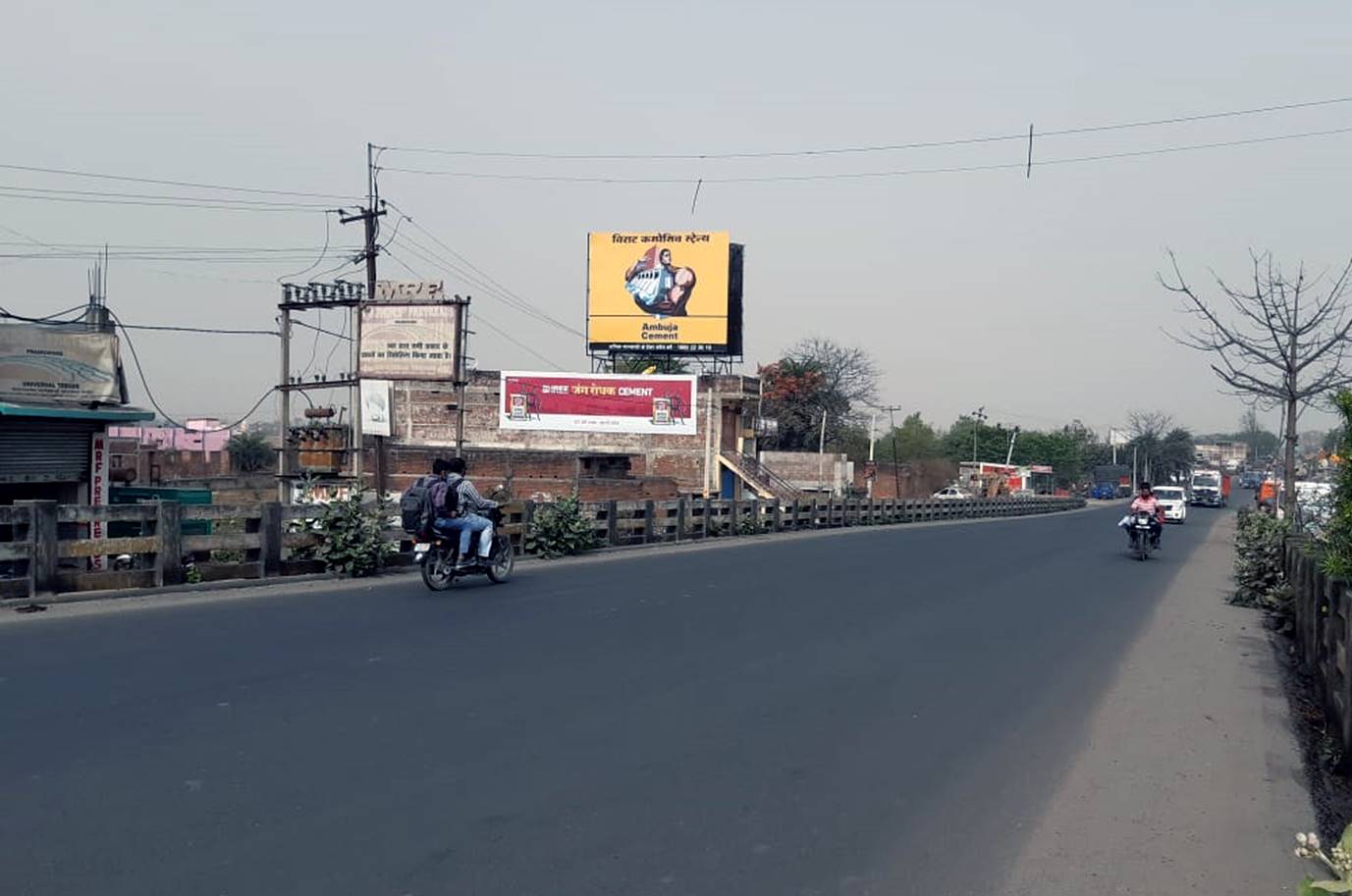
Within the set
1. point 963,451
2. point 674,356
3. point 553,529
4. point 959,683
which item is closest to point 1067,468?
point 963,451

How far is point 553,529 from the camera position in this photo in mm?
21688

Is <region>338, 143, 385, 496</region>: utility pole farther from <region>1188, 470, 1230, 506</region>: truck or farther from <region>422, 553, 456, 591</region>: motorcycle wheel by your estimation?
<region>1188, 470, 1230, 506</region>: truck

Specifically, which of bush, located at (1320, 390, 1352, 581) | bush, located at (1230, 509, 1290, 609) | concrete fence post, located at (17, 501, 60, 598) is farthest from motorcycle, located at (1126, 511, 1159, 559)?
concrete fence post, located at (17, 501, 60, 598)

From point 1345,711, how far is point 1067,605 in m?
9.14

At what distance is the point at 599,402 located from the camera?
5703 centimetres

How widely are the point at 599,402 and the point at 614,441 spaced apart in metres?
2.33

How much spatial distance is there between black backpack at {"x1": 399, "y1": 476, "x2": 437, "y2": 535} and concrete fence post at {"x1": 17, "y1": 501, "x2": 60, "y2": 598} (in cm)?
404

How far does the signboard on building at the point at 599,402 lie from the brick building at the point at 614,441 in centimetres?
64

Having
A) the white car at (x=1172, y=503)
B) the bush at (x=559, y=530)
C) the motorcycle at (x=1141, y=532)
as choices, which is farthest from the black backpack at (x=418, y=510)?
the white car at (x=1172, y=503)

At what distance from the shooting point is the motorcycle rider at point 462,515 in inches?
618

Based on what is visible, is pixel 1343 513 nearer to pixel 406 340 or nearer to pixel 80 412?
pixel 80 412

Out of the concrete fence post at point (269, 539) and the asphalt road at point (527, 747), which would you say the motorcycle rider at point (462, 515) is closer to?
the asphalt road at point (527, 747)

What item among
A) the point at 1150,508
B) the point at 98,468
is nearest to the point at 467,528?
the point at 98,468

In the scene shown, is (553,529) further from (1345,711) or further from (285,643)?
(1345,711)
